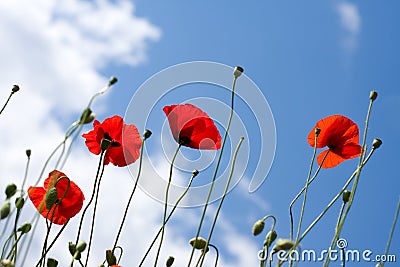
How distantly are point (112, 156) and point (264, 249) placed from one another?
21.9 inches

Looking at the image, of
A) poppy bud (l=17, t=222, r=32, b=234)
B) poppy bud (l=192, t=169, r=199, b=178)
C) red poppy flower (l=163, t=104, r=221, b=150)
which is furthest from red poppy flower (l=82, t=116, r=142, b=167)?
poppy bud (l=17, t=222, r=32, b=234)

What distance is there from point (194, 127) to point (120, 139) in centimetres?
21

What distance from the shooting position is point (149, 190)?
1.68 m

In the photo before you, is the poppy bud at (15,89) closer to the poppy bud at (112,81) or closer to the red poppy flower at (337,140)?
the poppy bud at (112,81)

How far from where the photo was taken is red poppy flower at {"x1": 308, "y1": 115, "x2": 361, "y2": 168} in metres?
1.86

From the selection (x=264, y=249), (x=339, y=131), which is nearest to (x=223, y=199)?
(x=264, y=249)

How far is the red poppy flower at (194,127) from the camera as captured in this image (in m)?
1.74

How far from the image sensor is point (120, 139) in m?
1.75

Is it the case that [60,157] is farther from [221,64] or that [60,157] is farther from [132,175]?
[221,64]

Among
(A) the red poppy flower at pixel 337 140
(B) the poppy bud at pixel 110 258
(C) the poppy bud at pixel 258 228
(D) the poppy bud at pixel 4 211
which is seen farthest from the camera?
Answer: (A) the red poppy flower at pixel 337 140

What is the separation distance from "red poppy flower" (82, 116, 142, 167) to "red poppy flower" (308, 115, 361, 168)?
21.5 inches

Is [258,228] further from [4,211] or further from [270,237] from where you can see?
[4,211]

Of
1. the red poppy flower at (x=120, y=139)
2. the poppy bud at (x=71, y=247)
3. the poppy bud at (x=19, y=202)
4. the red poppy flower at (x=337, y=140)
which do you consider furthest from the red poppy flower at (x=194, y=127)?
the poppy bud at (x=19, y=202)

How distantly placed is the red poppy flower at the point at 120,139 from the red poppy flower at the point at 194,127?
0.39ft
